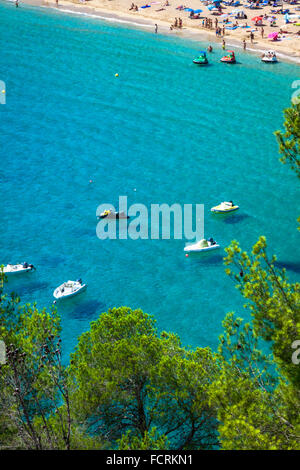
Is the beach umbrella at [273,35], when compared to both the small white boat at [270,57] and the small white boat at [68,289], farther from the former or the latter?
the small white boat at [68,289]

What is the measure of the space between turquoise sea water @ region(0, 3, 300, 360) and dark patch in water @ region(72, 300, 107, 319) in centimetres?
12

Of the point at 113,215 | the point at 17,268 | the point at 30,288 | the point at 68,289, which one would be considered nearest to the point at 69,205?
the point at 113,215

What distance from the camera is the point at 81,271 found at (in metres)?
58.7

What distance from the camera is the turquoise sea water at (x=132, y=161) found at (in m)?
56.9

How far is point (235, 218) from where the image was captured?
67.8m

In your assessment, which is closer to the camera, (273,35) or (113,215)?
(113,215)

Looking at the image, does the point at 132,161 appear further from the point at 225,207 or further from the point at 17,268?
→ the point at 17,268

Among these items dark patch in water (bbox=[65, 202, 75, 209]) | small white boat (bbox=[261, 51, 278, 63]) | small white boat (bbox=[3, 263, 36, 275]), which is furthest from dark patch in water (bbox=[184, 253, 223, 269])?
small white boat (bbox=[261, 51, 278, 63])

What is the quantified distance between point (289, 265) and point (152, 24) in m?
88.6

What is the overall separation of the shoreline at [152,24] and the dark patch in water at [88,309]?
246ft

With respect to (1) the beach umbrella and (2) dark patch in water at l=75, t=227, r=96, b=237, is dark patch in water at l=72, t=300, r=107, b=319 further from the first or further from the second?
(1) the beach umbrella

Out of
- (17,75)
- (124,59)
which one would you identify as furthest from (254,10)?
(17,75)

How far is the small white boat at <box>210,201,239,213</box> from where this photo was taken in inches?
2660

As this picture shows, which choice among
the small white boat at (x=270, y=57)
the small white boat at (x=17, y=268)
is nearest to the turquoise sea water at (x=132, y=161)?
the small white boat at (x=17, y=268)
